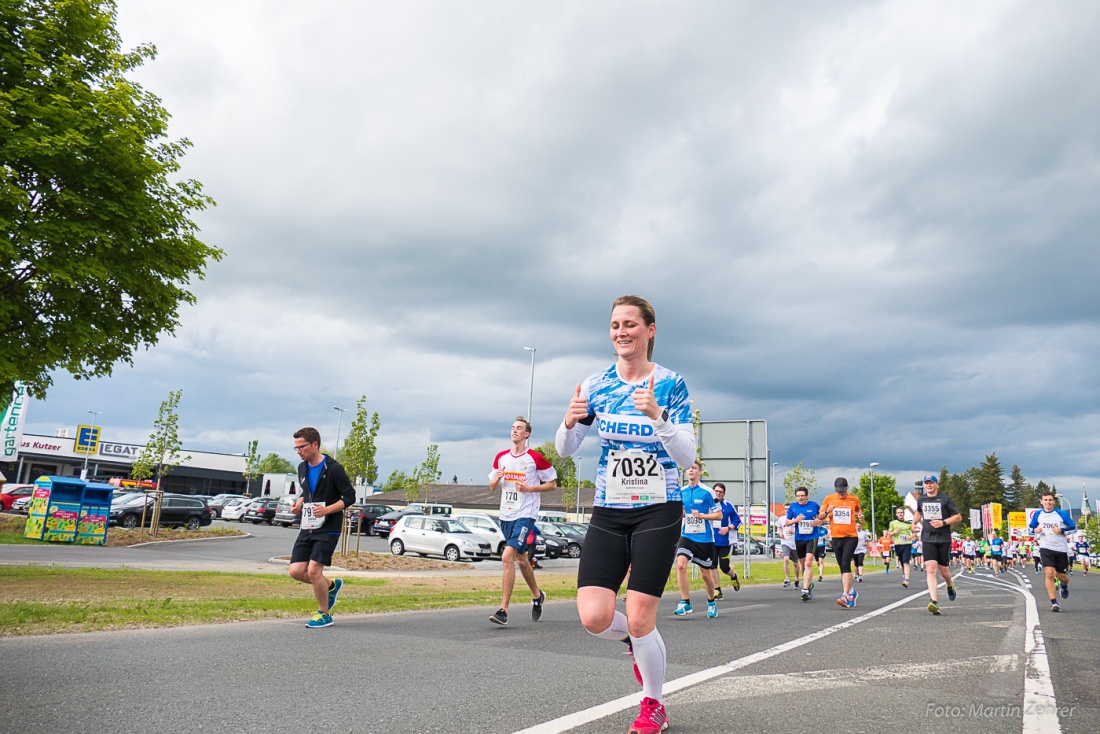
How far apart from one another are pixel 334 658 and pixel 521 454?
3.34 meters

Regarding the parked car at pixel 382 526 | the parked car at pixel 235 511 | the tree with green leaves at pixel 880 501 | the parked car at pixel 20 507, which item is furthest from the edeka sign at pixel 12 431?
the tree with green leaves at pixel 880 501

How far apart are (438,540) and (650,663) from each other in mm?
24141

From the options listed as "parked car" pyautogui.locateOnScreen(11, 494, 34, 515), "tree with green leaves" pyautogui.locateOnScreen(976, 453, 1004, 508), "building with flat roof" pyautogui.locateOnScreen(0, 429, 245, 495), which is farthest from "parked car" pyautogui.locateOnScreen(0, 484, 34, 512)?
"tree with green leaves" pyautogui.locateOnScreen(976, 453, 1004, 508)

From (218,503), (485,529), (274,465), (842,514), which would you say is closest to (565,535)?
(485,529)

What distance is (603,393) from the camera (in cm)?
400

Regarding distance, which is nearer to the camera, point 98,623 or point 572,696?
point 572,696

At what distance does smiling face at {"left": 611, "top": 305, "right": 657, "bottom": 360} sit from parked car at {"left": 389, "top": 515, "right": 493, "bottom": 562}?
23.7m

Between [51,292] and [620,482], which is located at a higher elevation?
[51,292]

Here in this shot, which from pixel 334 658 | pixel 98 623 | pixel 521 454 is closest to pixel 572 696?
pixel 334 658

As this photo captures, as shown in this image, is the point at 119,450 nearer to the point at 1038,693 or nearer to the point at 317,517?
the point at 317,517

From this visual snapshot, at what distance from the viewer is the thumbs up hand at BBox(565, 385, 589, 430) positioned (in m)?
3.89

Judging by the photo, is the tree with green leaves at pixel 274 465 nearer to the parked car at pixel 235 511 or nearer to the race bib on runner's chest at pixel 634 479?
the parked car at pixel 235 511

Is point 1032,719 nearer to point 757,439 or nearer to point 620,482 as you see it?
point 620,482

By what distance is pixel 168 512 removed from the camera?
1291 inches
